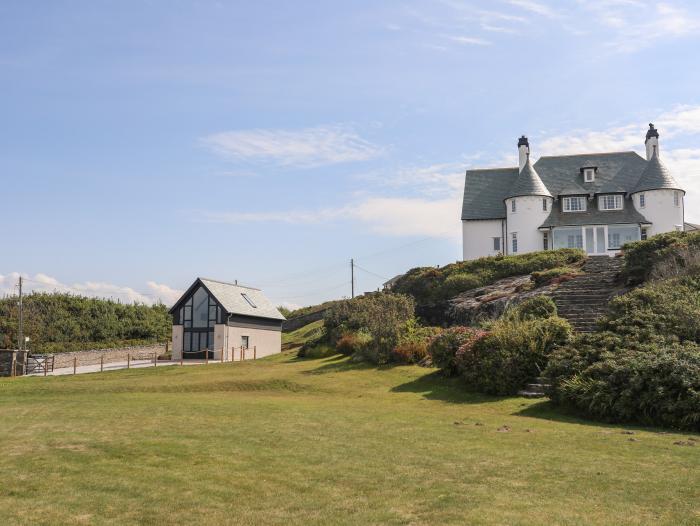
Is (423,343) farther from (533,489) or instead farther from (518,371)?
(533,489)

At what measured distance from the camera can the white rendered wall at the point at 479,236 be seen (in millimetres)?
51781

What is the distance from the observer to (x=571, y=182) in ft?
171

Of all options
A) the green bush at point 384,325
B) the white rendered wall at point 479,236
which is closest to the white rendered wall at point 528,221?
the white rendered wall at point 479,236

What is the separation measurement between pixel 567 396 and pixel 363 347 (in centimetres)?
1282

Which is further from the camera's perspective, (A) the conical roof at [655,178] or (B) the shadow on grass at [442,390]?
(A) the conical roof at [655,178]

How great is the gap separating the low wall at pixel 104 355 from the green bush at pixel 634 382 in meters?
32.3

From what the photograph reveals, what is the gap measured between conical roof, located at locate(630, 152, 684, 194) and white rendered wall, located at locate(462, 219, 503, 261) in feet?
33.8

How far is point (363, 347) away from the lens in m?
27.7

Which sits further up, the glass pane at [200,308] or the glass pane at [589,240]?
the glass pane at [589,240]

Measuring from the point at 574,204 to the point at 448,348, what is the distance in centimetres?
3293

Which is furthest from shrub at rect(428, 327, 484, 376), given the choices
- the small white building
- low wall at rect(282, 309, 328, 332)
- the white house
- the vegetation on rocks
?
low wall at rect(282, 309, 328, 332)

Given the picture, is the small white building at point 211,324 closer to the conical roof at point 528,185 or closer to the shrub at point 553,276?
the shrub at point 553,276

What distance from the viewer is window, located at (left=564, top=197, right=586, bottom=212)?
50.4 metres

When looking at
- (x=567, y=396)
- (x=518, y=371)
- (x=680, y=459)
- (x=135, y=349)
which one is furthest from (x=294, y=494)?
(x=135, y=349)
